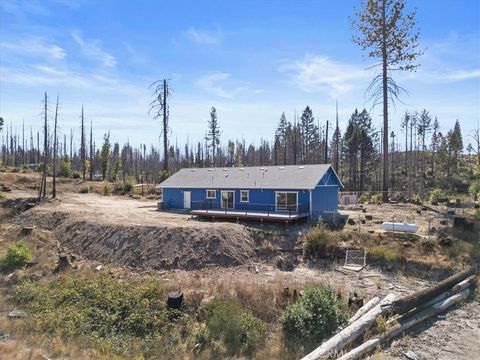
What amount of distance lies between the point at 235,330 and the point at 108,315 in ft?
15.3

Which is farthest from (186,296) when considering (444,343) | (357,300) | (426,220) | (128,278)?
(426,220)

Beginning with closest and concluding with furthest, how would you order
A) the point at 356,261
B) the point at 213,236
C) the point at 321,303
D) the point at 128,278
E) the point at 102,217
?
the point at 321,303 < the point at 128,278 < the point at 356,261 < the point at 213,236 < the point at 102,217

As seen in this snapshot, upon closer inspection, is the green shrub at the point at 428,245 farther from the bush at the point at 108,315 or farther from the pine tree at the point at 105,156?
the pine tree at the point at 105,156

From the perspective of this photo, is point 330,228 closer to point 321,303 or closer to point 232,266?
point 232,266

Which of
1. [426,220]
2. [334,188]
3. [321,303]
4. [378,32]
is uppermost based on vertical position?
[378,32]

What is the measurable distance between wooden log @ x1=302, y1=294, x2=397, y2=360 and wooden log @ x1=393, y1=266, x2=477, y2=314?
0.34 metres

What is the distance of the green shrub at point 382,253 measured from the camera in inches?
683

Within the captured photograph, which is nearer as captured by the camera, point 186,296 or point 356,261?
point 186,296

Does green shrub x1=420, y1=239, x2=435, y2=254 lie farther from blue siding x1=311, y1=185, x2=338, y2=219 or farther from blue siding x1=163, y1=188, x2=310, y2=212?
blue siding x1=163, y1=188, x2=310, y2=212

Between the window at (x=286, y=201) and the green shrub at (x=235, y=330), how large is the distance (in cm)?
1316

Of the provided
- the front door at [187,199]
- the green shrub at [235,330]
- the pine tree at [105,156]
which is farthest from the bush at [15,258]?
the pine tree at [105,156]

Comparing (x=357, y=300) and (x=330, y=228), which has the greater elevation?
(x=330, y=228)

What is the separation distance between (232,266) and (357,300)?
6.98m

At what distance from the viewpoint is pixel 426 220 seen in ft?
73.9
